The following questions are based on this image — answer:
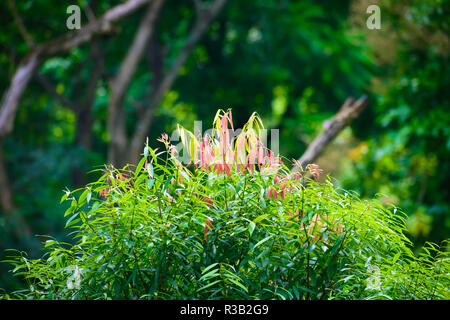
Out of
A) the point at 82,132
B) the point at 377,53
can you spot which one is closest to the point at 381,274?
the point at 82,132

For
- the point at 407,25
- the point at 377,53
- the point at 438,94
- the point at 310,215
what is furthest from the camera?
the point at 377,53

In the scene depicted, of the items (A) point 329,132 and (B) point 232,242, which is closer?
(B) point 232,242

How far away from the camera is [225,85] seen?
8.07 meters

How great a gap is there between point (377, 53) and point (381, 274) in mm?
7475

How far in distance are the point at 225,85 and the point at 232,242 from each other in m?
6.70

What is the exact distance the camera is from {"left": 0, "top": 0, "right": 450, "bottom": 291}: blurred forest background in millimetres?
5906

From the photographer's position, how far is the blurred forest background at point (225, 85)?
591cm

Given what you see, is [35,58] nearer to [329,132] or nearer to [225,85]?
[329,132]

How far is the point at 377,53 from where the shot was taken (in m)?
8.35

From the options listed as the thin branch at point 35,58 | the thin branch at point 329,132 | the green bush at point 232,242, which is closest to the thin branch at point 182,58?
the thin branch at point 35,58

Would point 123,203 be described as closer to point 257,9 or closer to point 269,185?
point 269,185

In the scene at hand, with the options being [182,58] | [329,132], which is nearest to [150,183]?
[329,132]

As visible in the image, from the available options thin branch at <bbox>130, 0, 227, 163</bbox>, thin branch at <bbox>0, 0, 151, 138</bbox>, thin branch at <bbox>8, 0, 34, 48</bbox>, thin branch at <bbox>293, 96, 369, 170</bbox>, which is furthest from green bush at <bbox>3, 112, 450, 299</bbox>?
thin branch at <bbox>130, 0, 227, 163</bbox>

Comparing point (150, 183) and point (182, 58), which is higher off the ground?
point (182, 58)
